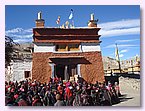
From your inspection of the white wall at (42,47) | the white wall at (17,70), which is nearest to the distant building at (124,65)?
the white wall at (42,47)

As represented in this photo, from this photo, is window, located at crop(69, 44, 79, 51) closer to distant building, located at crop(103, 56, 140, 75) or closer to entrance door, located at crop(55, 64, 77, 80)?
entrance door, located at crop(55, 64, 77, 80)

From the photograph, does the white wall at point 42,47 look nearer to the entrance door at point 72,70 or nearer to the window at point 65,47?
the window at point 65,47

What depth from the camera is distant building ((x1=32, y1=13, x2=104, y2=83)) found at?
179 inches

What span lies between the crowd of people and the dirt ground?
65 mm

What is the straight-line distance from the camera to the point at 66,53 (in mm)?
4582

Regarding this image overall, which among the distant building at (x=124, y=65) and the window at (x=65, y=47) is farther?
the window at (x=65, y=47)

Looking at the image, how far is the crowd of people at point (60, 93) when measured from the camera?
4438 mm

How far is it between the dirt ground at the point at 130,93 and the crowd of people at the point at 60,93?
0.21ft

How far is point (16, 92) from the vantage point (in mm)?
4500

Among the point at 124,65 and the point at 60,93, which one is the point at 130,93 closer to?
the point at 124,65

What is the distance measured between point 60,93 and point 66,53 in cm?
48

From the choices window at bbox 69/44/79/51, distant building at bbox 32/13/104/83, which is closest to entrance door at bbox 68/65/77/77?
distant building at bbox 32/13/104/83
